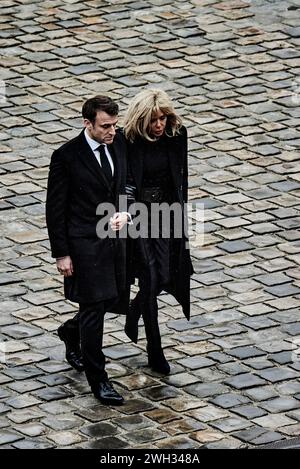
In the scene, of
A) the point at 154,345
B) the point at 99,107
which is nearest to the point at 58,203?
the point at 99,107

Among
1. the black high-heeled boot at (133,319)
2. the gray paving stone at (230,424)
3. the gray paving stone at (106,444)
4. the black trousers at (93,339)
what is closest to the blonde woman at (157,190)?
the black high-heeled boot at (133,319)

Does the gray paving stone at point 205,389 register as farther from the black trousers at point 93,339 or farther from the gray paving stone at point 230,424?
the black trousers at point 93,339

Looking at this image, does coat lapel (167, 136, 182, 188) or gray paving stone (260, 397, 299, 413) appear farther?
coat lapel (167, 136, 182, 188)

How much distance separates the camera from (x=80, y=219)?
10.1m

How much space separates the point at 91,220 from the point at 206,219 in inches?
121

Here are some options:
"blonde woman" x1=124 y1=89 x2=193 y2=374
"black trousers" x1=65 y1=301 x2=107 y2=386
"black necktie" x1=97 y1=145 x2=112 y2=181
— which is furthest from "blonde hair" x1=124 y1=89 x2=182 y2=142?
"black trousers" x1=65 y1=301 x2=107 y2=386

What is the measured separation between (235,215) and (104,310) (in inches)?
123

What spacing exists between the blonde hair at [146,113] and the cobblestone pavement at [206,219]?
1626mm

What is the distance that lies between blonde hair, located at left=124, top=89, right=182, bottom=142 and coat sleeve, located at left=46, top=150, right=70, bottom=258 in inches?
20.8

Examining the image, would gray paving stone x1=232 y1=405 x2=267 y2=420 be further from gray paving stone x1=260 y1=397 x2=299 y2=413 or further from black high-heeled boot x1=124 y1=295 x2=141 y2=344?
black high-heeled boot x1=124 y1=295 x2=141 y2=344

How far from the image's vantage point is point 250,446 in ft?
32.0

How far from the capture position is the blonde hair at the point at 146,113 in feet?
33.3

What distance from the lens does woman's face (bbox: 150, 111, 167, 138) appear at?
1017cm

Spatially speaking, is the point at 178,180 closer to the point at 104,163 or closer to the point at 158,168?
the point at 158,168
